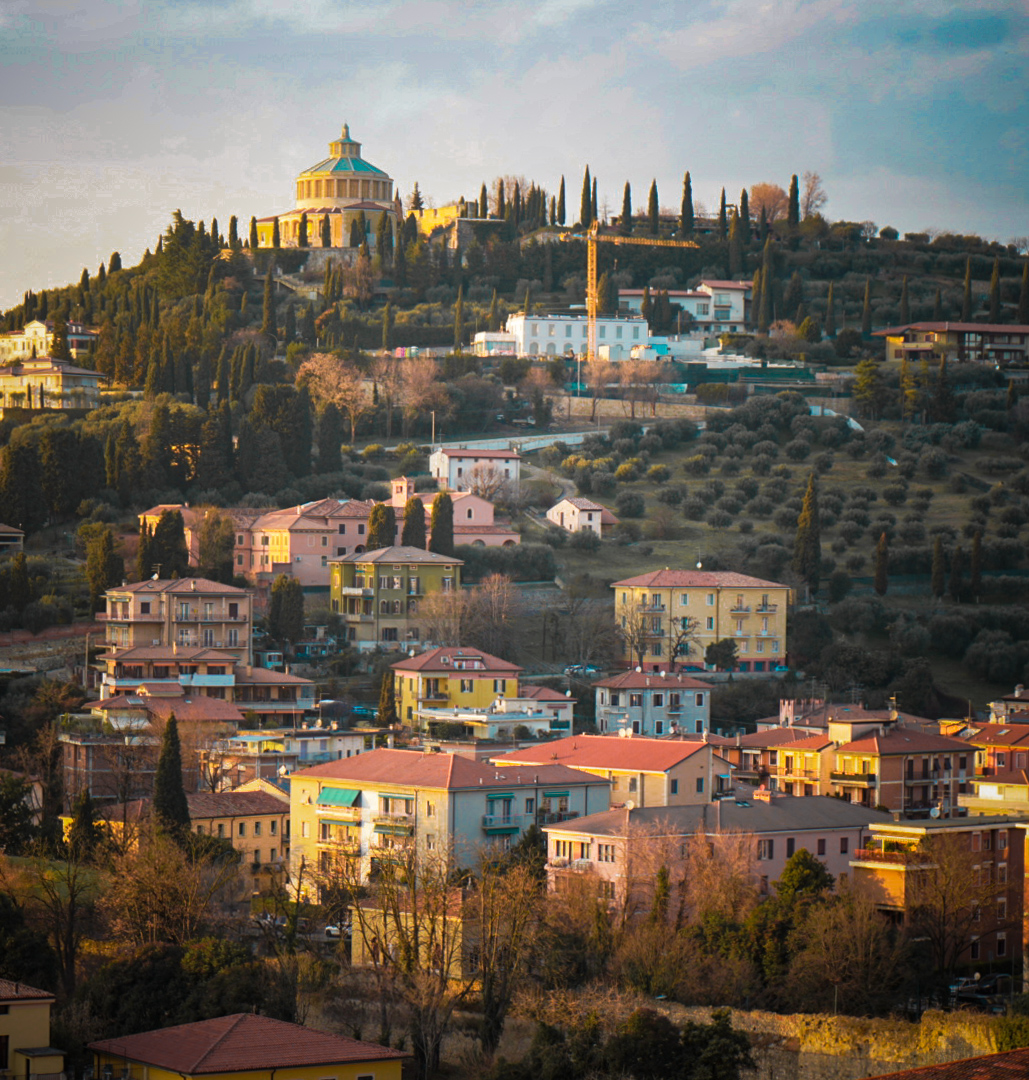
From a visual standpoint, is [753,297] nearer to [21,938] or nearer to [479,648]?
[479,648]

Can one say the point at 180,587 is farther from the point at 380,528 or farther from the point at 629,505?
the point at 629,505

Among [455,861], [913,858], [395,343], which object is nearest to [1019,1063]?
[913,858]

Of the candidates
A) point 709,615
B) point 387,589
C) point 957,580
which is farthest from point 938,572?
point 387,589

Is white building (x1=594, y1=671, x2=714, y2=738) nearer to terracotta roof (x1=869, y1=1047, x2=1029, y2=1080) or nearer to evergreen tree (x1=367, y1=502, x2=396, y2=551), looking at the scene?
evergreen tree (x1=367, y1=502, x2=396, y2=551)

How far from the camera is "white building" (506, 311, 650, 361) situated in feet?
368

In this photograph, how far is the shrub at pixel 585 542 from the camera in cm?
8412

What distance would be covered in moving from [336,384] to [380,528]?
2016cm

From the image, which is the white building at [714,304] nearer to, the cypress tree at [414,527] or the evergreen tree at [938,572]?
the evergreen tree at [938,572]

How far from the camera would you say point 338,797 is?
47.9 m

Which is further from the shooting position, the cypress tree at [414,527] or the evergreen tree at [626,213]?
the evergreen tree at [626,213]

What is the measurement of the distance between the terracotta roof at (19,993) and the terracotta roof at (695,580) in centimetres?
4502

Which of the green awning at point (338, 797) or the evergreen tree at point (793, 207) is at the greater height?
the evergreen tree at point (793, 207)

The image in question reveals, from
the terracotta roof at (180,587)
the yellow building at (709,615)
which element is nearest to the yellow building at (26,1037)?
the terracotta roof at (180,587)

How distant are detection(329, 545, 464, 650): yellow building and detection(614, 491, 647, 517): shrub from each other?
52.1 feet
